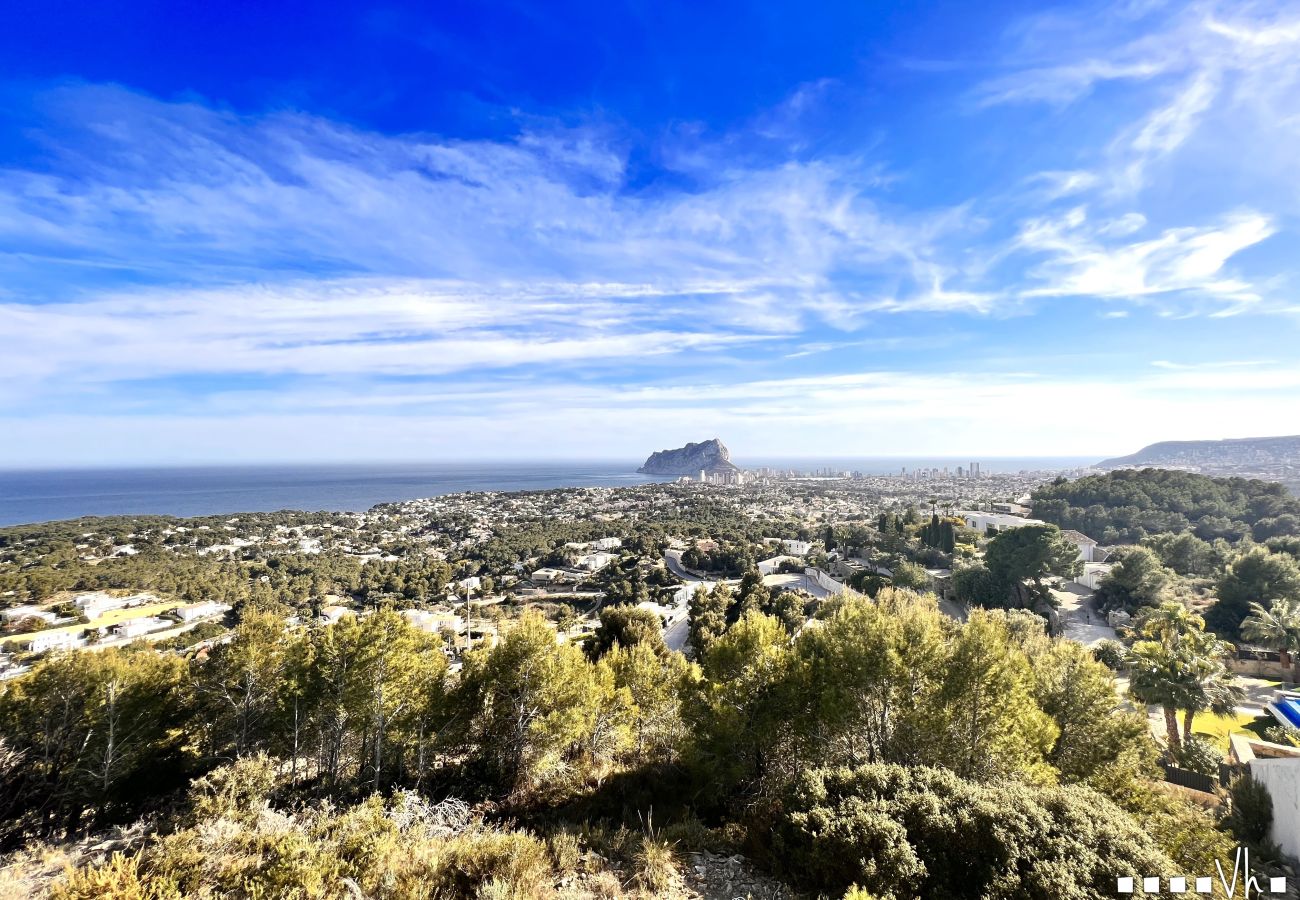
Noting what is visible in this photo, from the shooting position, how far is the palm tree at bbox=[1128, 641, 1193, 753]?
11711 millimetres

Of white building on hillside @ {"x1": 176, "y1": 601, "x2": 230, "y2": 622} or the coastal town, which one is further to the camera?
white building on hillside @ {"x1": 176, "y1": 601, "x2": 230, "y2": 622}

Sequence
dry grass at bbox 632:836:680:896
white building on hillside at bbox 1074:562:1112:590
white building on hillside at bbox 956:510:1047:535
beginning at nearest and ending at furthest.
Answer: dry grass at bbox 632:836:680:896, white building on hillside at bbox 1074:562:1112:590, white building on hillside at bbox 956:510:1047:535

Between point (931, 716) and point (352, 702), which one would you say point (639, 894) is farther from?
point (352, 702)

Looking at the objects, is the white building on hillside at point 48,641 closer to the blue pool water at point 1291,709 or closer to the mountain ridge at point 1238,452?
the blue pool water at point 1291,709

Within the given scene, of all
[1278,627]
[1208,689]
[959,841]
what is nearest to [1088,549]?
[1278,627]

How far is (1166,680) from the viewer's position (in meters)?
11.9

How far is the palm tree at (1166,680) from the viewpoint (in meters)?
11.7

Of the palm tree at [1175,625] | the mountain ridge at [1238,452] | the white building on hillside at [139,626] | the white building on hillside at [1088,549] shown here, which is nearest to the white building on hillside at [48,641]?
the white building on hillside at [139,626]

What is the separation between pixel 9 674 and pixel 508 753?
22602 millimetres

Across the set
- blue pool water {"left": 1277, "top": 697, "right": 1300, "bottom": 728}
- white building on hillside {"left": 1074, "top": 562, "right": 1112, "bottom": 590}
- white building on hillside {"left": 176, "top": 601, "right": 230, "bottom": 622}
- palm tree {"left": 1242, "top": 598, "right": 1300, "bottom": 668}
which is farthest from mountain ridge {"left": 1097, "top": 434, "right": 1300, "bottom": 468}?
white building on hillside {"left": 176, "top": 601, "right": 230, "bottom": 622}

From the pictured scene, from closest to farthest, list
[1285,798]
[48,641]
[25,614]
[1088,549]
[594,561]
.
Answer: [1285,798] → [48,641] → [25,614] → [1088,549] → [594,561]

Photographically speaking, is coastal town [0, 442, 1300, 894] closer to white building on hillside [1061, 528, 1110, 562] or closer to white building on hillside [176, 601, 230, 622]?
white building on hillside [176, 601, 230, 622]

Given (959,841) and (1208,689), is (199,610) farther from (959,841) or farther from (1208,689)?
(1208,689)

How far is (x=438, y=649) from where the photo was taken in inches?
426
